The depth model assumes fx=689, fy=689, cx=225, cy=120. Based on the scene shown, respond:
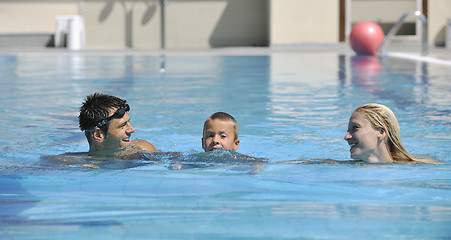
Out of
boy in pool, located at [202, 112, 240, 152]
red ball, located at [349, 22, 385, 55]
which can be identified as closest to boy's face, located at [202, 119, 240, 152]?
boy in pool, located at [202, 112, 240, 152]

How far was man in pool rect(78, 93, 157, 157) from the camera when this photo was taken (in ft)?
13.1

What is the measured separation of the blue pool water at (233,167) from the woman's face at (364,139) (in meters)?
0.19

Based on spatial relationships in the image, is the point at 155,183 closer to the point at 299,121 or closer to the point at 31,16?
the point at 299,121

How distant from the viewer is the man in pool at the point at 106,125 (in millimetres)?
4008

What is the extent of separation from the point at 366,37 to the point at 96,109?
39.9ft

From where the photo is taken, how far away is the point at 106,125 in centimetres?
403

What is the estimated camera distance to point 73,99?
8.13 m

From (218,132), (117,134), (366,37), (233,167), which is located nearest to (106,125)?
(117,134)

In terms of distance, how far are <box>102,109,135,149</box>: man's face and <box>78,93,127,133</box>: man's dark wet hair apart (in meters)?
0.05

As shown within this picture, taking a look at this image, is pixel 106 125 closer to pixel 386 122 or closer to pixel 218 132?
pixel 218 132

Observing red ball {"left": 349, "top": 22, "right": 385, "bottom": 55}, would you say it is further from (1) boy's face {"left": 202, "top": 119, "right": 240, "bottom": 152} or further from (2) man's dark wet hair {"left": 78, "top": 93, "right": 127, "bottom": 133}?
(2) man's dark wet hair {"left": 78, "top": 93, "right": 127, "bottom": 133}

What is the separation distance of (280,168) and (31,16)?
1796 centimetres

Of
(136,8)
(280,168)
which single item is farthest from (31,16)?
(280,168)

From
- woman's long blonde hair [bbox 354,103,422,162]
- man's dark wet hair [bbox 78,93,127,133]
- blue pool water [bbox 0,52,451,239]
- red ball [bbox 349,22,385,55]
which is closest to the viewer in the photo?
blue pool water [bbox 0,52,451,239]
